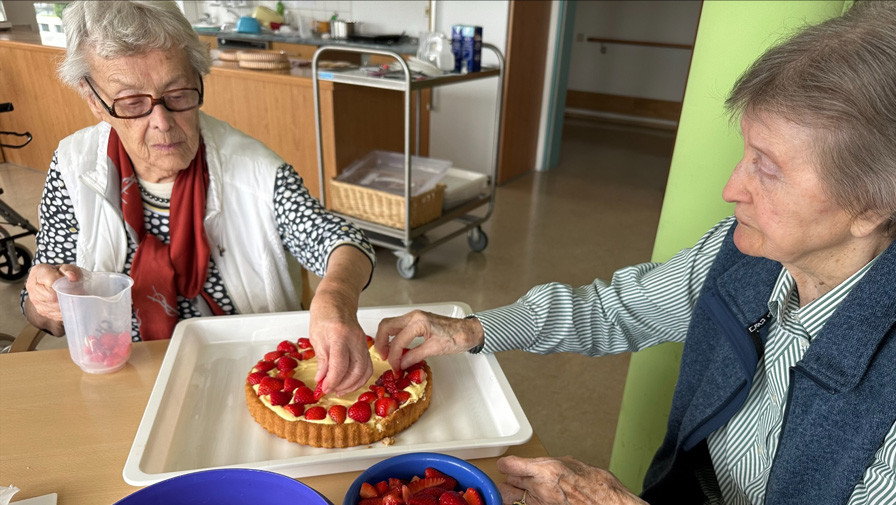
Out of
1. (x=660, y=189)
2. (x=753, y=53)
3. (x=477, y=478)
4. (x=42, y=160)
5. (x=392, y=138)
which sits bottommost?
(x=660, y=189)

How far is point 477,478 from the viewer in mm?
693

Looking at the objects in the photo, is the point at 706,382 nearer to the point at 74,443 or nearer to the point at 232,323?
the point at 232,323

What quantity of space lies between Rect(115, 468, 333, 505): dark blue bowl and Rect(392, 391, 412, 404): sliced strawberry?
329 mm

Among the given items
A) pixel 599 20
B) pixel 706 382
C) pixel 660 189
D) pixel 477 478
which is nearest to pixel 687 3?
pixel 599 20

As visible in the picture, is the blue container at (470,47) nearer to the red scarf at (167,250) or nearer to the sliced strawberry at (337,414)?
the red scarf at (167,250)

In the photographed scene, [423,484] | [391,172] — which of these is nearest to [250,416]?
[423,484]

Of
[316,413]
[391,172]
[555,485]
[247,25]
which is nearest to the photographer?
[555,485]

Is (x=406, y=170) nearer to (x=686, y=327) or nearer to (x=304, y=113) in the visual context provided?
(x=304, y=113)

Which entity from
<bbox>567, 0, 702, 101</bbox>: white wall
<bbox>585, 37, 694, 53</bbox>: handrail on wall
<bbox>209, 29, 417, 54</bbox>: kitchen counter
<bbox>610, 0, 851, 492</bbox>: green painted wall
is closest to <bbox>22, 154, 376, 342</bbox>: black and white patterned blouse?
<bbox>610, 0, 851, 492</bbox>: green painted wall

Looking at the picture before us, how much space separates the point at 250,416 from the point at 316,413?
0.14m

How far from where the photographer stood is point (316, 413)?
916mm

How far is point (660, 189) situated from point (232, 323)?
4.78m

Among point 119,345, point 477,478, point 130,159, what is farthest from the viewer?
point 130,159

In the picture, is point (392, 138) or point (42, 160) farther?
point (392, 138)
